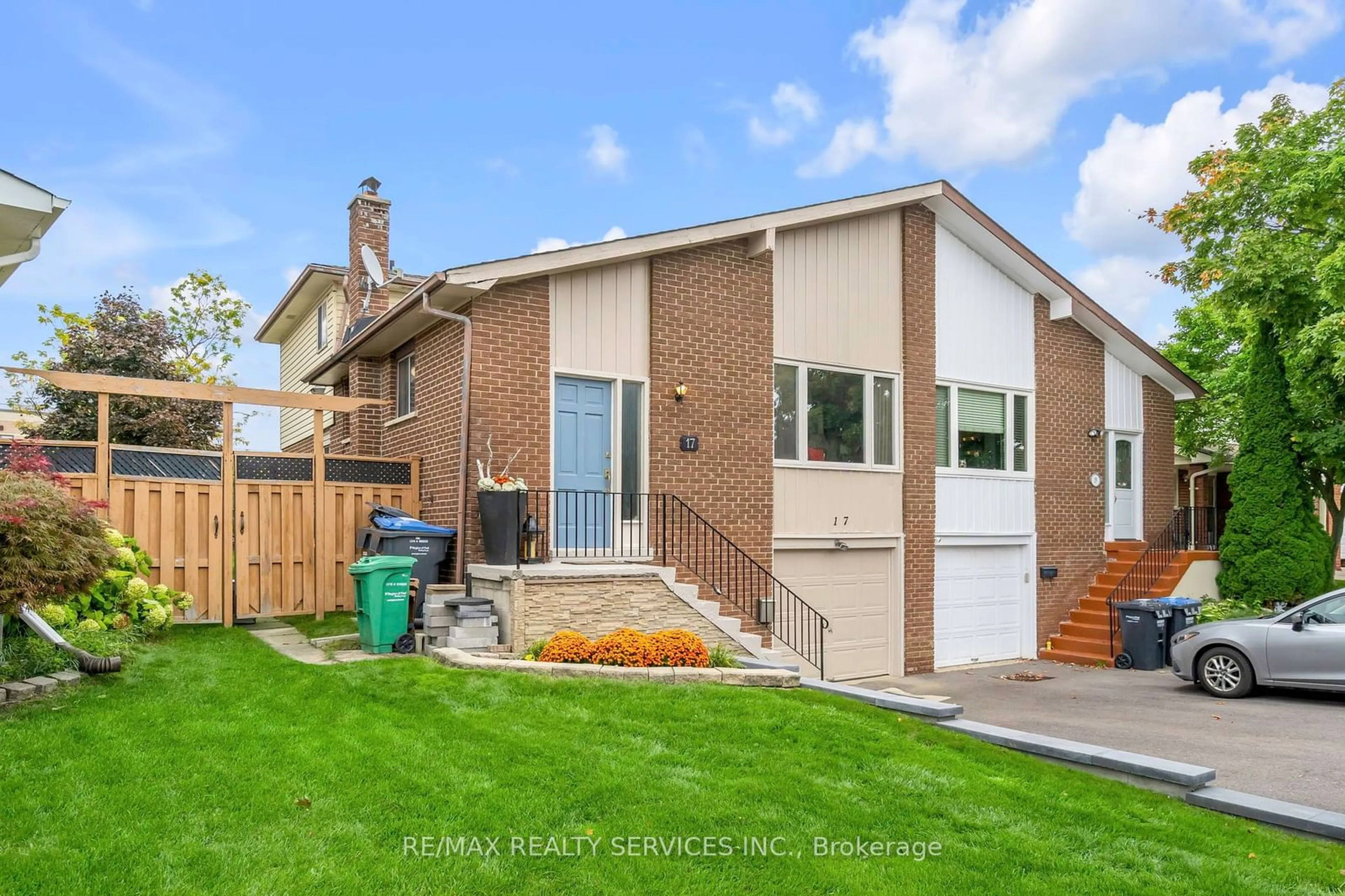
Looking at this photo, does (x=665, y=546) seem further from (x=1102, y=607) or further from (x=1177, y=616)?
(x=1102, y=607)

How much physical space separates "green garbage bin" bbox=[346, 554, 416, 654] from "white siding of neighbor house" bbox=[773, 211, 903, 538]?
5.08m

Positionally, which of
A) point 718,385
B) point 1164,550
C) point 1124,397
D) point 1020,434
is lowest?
point 1164,550

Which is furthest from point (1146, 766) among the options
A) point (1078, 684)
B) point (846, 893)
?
point (1078, 684)

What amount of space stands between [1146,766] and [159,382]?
10.1 meters

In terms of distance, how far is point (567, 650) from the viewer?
8500mm

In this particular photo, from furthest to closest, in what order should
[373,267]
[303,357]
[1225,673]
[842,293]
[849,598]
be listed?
[303,357]
[373,267]
[842,293]
[849,598]
[1225,673]

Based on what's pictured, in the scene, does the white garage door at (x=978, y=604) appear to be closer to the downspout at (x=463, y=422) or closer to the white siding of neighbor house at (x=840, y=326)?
the white siding of neighbor house at (x=840, y=326)

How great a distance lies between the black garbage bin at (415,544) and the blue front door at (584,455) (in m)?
1.35

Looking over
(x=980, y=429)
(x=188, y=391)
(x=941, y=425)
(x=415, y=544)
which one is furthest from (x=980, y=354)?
(x=188, y=391)

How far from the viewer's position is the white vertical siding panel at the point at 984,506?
46.2 ft

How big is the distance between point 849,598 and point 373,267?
926 cm

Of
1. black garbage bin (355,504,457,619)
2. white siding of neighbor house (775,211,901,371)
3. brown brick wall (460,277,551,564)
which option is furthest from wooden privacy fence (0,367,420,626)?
white siding of neighbor house (775,211,901,371)

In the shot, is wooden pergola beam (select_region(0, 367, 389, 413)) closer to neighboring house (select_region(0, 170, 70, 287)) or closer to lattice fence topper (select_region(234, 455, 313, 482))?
lattice fence topper (select_region(234, 455, 313, 482))

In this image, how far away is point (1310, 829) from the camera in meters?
5.08
